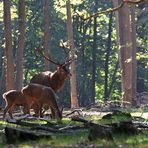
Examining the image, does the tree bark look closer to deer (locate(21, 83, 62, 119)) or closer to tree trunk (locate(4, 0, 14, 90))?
tree trunk (locate(4, 0, 14, 90))

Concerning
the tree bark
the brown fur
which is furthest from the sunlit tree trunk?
the brown fur

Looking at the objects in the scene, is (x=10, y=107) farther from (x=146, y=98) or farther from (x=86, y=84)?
(x=86, y=84)

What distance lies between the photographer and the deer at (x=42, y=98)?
14044mm

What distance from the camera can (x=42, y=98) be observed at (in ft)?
47.5

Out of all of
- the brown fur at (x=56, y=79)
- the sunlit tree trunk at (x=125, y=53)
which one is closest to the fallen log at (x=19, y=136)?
the brown fur at (x=56, y=79)

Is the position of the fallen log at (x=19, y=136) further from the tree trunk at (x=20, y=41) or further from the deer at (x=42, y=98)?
the tree trunk at (x=20, y=41)

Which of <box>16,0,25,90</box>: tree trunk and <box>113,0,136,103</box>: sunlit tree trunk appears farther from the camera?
<box>113,0,136,103</box>: sunlit tree trunk

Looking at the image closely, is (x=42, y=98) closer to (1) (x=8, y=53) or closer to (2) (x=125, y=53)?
(1) (x=8, y=53)

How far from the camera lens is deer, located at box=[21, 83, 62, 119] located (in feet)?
46.1

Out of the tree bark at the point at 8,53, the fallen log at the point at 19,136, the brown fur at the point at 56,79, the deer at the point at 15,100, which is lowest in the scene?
the fallen log at the point at 19,136

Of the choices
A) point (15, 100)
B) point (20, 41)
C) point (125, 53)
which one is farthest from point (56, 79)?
point (125, 53)

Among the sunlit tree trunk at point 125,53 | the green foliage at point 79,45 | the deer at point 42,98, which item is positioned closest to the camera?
the deer at point 42,98

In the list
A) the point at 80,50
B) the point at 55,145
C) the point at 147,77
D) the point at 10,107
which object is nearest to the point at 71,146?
the point at 55,145

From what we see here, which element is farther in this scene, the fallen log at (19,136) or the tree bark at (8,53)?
the tree bark at (8,53)
